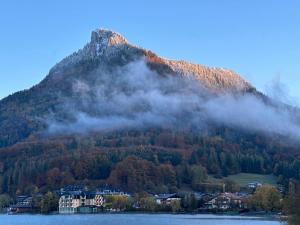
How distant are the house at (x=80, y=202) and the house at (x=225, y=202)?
112ft

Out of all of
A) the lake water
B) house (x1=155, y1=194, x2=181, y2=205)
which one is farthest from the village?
the lake water

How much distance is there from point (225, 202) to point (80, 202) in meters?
45.9

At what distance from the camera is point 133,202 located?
17475 centimetres

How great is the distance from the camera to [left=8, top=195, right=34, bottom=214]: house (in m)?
180

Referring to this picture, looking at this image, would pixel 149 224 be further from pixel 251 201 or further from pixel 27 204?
pixel 27 204

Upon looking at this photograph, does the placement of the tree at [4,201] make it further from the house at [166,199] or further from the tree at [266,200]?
the tree at [266,200]

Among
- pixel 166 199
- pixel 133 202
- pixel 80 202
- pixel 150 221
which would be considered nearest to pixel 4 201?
pixel 80 202

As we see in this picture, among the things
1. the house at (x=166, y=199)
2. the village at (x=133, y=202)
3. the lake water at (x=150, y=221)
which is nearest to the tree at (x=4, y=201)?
the village at (x=133, y=202)

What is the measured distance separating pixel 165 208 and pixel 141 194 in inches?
713

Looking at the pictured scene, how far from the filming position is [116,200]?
176m

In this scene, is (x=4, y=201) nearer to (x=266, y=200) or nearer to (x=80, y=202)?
(x=80, y=202)

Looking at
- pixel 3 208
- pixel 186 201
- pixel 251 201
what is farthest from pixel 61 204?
pixel 251 201

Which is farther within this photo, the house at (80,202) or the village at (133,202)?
the house at (80,202)

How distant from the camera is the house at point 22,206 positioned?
7105 inches
